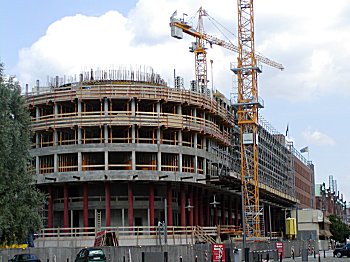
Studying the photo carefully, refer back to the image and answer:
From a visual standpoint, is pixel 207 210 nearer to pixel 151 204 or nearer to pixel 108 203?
pixel 151 204

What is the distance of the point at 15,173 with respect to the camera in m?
40.9

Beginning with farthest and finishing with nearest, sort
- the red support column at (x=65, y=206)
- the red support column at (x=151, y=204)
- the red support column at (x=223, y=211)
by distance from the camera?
the red support column at (x=223, y=211), the red support column at (x=65, y=206), the red support column at (x=151, y=204)

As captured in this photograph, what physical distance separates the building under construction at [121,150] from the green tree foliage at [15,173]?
→ 28488mm

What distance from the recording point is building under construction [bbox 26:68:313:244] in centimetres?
7394

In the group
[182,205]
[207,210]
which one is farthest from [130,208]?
[207,210]

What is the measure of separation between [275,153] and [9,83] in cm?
8964

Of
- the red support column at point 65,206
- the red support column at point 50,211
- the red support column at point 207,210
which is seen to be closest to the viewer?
the red support column at point 65,206

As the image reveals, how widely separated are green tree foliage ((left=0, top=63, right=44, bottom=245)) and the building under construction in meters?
28.5

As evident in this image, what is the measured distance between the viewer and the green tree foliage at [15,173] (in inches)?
1564

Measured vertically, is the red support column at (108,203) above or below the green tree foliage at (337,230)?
above

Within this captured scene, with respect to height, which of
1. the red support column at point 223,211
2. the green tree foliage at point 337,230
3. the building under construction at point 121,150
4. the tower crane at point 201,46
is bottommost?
the green tree foliage at point 337,230

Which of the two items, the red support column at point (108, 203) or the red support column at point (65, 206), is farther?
the red support column at point (65, 206)

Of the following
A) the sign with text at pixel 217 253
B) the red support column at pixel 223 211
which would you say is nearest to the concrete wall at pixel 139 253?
the sign with text at pixel 217 253

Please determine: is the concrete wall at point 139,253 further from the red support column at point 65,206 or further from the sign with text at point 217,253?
the red support column at point 65,206
